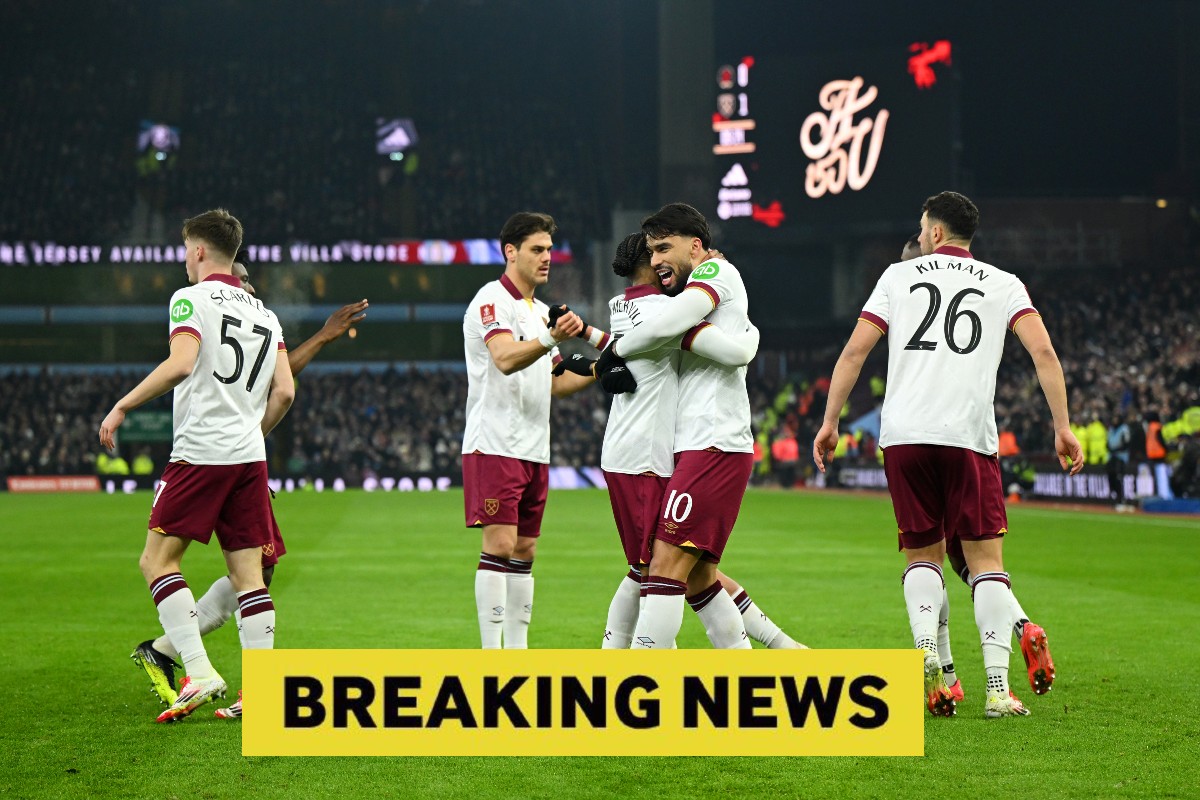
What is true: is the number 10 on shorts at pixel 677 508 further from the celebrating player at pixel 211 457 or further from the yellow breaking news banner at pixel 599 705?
the celebrating player at pixel 211 457

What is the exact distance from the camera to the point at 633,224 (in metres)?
46.7

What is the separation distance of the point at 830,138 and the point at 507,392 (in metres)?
35.2

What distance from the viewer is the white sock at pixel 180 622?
6754 millimetres

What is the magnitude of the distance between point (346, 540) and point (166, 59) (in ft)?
127

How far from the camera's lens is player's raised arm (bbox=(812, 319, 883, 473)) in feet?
21.4

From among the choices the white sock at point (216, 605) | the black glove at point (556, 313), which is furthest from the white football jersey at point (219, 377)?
the black glove at point (556, 313)

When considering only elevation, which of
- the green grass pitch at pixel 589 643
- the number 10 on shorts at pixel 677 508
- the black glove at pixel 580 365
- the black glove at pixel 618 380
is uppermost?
the black glove at pixel 580 365

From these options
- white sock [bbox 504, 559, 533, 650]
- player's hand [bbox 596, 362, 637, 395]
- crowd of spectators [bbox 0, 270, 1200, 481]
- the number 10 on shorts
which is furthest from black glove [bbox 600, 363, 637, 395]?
crowd of spectators [bbox 0, 270, 1200, 481]

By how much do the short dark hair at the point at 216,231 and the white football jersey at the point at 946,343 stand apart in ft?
10.1

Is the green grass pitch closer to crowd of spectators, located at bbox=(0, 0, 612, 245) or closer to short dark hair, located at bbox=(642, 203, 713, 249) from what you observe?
short dark hair, located at bbox=(642, 203, 713, 249)

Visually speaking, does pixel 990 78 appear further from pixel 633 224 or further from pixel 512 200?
pixel 512 200

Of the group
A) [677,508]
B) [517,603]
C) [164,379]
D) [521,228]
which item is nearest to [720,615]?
[677,508]

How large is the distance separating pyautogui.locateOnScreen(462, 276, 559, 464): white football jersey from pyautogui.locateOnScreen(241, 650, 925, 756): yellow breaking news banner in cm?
289

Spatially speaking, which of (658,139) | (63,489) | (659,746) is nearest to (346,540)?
(659,746)
